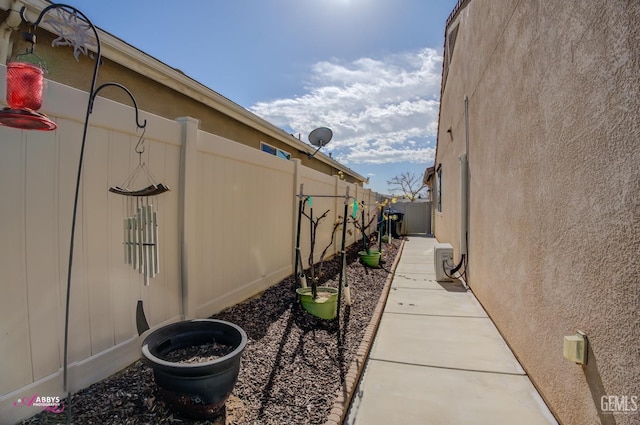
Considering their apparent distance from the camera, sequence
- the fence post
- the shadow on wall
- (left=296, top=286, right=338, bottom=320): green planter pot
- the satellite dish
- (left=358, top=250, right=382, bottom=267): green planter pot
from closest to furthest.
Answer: the shadow on wall → the fence post → (left=296, top=286, right=338, bottom=320): green planter pot → (left=358, top=250, right=382, bottom=267): green planter pot → the satellite dish

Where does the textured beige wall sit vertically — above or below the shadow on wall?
above

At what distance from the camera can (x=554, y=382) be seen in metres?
2.39

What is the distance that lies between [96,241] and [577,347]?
330 cm

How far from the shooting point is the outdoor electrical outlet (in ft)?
6.32

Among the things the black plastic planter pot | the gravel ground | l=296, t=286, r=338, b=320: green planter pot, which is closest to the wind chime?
the black plastic planter pot

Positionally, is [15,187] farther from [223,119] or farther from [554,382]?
[223,119]

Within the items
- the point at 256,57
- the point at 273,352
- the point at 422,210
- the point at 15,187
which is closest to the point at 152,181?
the point at 15,187

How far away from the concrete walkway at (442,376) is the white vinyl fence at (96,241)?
6.49 feet

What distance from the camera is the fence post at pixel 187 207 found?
3320 millimetres

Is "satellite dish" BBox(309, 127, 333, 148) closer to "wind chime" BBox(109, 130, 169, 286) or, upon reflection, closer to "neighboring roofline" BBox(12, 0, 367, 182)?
"neighboring roofline" BBox(12, 0, 367, 182)

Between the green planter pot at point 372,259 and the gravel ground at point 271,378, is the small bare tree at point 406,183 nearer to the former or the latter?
the green planter pot at point 372,259

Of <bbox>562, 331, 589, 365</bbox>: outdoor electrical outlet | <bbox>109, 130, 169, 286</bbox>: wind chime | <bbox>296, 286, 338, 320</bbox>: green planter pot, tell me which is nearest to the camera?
<bbox>562, 331, 589, 365</bbox>: outdoor electrical outlet

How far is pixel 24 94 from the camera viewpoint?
1562 mm

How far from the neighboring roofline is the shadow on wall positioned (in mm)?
5564
